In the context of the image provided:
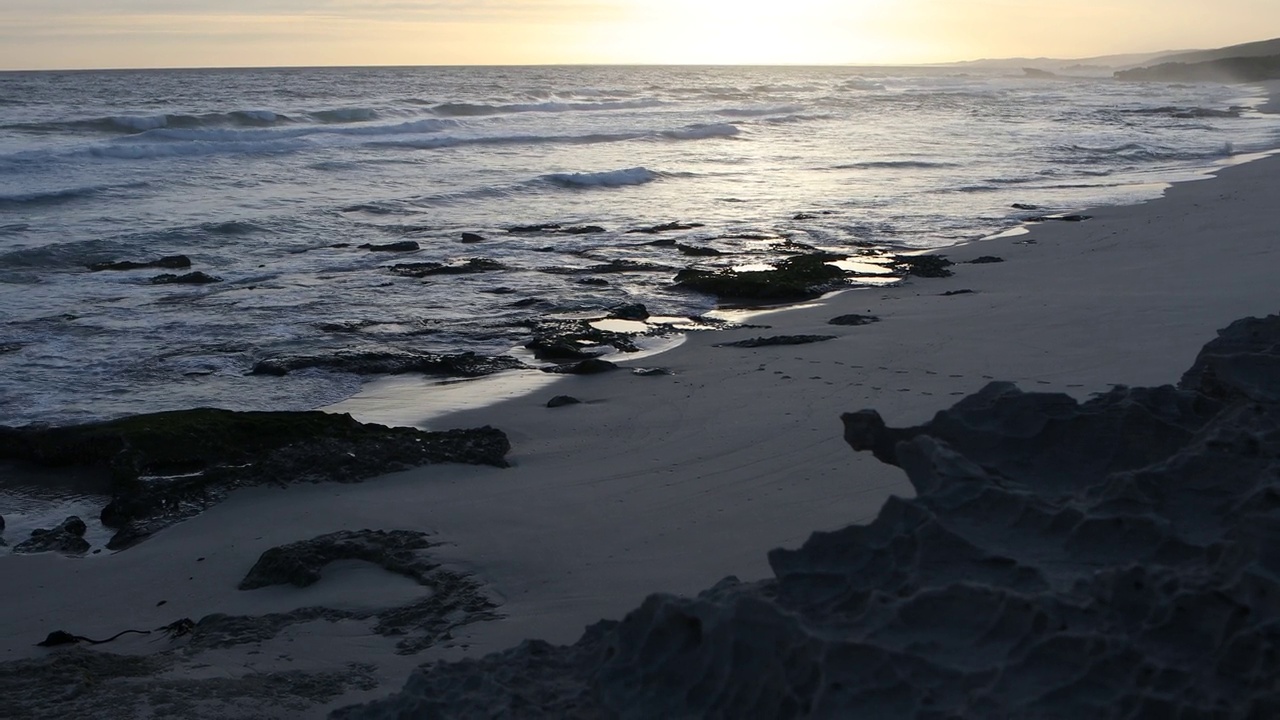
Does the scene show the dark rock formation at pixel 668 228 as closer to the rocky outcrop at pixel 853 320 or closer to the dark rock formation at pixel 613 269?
the dark rock formation at pixel 613 269

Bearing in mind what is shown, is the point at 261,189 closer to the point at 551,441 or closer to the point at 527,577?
the point at 551,441

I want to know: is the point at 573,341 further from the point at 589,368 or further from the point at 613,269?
the point at 613,269

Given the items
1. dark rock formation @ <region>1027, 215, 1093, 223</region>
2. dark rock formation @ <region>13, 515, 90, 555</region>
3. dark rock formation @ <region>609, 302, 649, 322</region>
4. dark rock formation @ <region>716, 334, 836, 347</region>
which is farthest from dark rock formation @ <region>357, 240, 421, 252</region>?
dark rock formation @ <region>13, 515, 90, 555</region>

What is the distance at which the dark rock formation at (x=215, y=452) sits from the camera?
4.96 m

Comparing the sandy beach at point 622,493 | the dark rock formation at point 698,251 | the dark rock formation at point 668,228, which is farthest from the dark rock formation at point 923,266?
the dark rock formation at point 668,228

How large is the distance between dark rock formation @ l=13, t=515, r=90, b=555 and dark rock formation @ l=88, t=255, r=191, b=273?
802cm

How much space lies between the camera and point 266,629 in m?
3.57

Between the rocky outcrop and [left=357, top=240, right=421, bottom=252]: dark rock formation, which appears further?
[left=357, top=240, right=421, bottom=252]: dark rock formation

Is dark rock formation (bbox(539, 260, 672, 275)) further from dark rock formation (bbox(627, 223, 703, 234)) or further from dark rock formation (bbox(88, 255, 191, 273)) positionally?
dark rock formation (bbox(88, 255, 191, 273))

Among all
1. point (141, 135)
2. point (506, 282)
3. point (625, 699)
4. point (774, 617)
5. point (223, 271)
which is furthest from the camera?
point (141, 135)

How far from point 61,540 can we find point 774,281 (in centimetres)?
668

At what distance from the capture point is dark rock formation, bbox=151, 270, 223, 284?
11.2 m

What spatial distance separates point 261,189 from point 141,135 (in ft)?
38.1

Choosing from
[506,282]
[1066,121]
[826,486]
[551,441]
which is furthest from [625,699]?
[1066,121]
